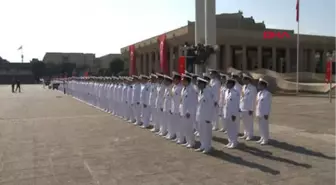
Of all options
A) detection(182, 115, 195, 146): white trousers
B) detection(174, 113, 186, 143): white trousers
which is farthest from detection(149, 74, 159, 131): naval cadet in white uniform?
detection(182, 115, 195, 146): white trousers

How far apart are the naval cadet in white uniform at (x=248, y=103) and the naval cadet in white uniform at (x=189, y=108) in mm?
1553

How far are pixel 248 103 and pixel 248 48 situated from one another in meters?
43.4

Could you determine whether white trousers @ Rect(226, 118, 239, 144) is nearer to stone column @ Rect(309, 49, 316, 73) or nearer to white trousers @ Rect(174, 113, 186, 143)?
white trousers @ Rect(174, 113, 186, 143)

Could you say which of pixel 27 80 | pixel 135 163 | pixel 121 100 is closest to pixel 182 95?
pixel 135 163

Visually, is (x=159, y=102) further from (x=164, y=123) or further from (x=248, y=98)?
(x=248, y=98)

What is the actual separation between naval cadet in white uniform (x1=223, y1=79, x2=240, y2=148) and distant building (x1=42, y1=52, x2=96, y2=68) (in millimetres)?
111834

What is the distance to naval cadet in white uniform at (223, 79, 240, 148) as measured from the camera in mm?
9320

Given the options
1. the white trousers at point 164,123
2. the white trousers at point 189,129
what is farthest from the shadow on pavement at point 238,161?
the white trousers at point 164,123

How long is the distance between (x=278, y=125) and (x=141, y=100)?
178 inches

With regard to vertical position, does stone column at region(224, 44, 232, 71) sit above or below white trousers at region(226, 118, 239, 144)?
above

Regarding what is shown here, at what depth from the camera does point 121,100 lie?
15766 millimetres

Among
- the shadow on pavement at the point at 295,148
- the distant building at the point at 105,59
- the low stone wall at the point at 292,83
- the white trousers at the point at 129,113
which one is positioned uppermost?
the distant building at the point at 105,59

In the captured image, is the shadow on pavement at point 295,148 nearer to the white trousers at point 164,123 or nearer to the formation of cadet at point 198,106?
the formation of cadet at point 198,106

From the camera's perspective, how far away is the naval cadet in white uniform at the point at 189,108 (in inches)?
366
